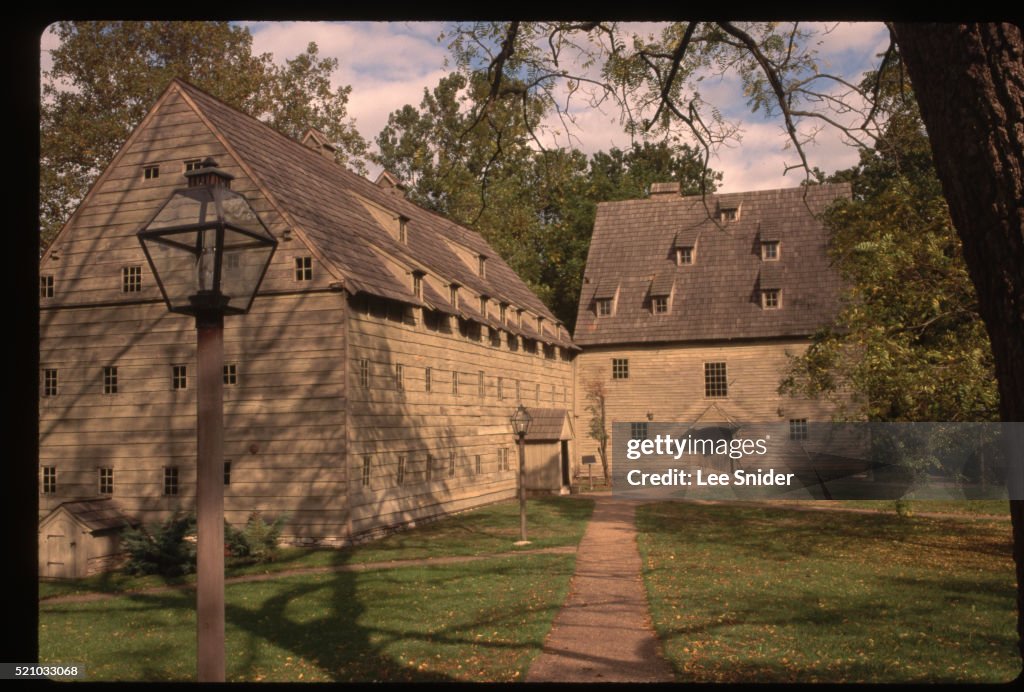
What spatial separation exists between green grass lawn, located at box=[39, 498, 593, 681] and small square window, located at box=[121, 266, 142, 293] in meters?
7.18

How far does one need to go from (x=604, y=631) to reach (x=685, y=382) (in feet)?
78.5

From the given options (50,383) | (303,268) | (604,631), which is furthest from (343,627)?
(50,383)

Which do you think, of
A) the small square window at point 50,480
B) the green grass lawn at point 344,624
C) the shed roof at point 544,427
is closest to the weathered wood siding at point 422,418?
the shed roof at point 544,427

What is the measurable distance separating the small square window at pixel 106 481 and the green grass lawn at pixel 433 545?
3520mm

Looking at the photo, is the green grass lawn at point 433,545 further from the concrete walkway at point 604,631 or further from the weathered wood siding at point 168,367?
the concrete walkway at point 604,631

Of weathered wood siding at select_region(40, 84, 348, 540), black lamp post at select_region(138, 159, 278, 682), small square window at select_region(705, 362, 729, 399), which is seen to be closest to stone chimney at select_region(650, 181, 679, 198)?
small square window at select_region(705, 362, 729, 399)

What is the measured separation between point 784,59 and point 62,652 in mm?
10283

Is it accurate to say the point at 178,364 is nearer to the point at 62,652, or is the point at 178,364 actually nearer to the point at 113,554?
the point at 113,554

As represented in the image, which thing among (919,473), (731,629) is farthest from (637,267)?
(731,629)

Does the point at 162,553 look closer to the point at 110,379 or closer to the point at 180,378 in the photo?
the point at 180,378

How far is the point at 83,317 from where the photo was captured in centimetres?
1959

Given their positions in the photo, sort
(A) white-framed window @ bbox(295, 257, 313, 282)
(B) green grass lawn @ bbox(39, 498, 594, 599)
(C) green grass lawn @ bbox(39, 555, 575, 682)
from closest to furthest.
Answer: (C) green grass lawn @ bbox(39, 555, 575, 682)
(B) green grass lawn @ bbox(39, 498, 594, 599)
(A) white-framed window @ bbox(295, 257, 313, 282)

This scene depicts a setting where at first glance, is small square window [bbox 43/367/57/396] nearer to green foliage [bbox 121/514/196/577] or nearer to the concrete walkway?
green foliage [bbox 121/514/196/577]

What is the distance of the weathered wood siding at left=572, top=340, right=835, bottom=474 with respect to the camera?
3269cm
